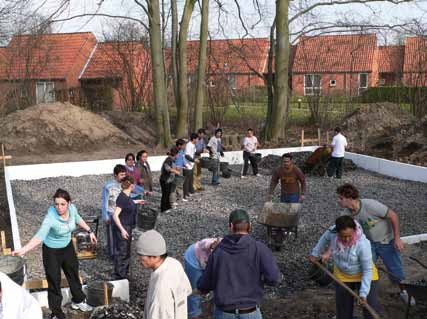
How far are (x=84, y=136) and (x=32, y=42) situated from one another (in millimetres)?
9572

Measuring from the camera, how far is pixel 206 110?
92.8ft

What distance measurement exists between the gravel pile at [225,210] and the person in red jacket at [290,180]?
68cm

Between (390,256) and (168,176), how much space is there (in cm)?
629

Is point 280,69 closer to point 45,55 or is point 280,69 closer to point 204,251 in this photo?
point 45,55

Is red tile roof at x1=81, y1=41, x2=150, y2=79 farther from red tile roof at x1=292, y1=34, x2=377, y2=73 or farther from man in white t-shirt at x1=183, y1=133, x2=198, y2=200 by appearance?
man in white t-shirt at x1=183, y1=133, x2=198, y2=200

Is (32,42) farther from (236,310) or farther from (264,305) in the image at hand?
(236,310)

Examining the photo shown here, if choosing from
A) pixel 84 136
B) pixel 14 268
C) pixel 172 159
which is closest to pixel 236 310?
pixel 14 268

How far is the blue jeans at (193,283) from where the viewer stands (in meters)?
5.15

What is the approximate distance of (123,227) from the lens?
24.9ft

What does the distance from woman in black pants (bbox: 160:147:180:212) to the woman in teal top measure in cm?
524

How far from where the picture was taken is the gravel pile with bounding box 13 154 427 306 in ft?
27.1

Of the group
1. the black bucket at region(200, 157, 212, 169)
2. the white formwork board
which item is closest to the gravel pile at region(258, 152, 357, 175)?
the white formwork board

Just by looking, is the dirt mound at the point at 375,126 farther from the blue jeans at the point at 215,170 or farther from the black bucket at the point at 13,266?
the black bucket at the point at 13,266

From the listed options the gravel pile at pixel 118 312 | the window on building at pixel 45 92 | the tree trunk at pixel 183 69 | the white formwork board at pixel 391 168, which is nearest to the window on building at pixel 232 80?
the tree trunk at pixel 183 69
